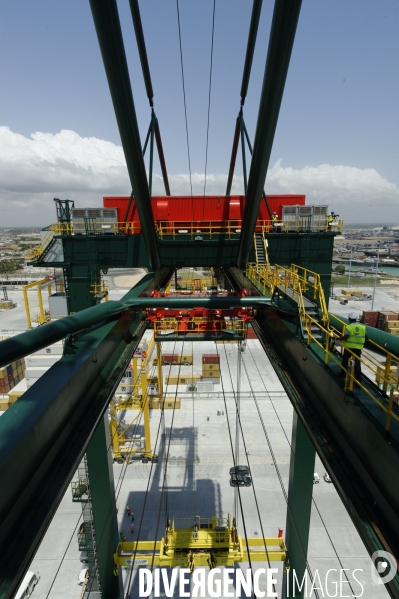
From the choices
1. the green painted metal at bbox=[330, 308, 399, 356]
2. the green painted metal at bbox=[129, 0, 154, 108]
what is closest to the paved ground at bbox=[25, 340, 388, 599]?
the green painted metal at bbox=[330, 308, 399, 356]

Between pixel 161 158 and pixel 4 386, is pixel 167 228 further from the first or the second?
pixel 4 386

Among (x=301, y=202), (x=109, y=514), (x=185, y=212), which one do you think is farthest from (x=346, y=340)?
(x=301, y=202)

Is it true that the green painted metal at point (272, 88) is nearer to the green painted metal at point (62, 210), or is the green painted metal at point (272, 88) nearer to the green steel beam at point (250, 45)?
the green steel beam at point (250, 45)

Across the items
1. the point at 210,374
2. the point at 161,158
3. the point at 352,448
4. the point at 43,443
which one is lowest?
the point at 210,374

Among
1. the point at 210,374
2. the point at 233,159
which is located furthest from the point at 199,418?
the point at 233,159

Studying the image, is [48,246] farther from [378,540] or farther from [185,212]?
[378,540]
